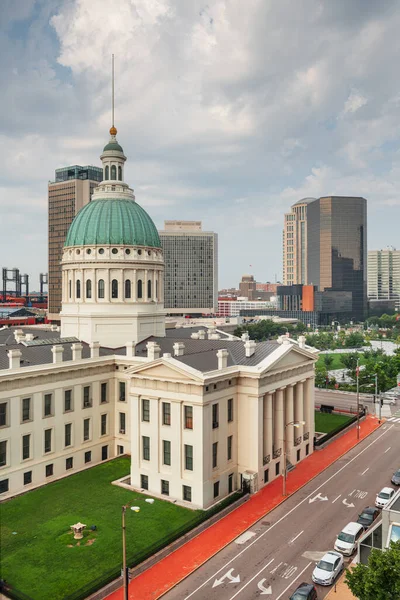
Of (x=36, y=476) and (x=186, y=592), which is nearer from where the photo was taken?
(x=186, y=592)

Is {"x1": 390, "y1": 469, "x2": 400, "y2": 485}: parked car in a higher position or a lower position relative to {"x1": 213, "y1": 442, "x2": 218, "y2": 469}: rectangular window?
lower

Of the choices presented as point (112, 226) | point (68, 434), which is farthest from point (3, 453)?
point (112, 226)

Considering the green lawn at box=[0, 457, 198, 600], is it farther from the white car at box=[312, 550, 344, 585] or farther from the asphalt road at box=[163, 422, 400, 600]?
the white car at box=[312, 550, 344, 585]

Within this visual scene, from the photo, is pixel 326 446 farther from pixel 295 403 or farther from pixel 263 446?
pixel 263 446

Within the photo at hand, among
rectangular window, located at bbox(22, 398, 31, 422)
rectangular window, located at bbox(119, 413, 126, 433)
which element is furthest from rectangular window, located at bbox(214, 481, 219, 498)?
rectangular window, located at bbox(22, 398, 31, 422)

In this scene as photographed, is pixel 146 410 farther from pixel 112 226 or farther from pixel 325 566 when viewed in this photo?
pixel 112 226

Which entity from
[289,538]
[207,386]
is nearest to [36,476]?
[207,386]
